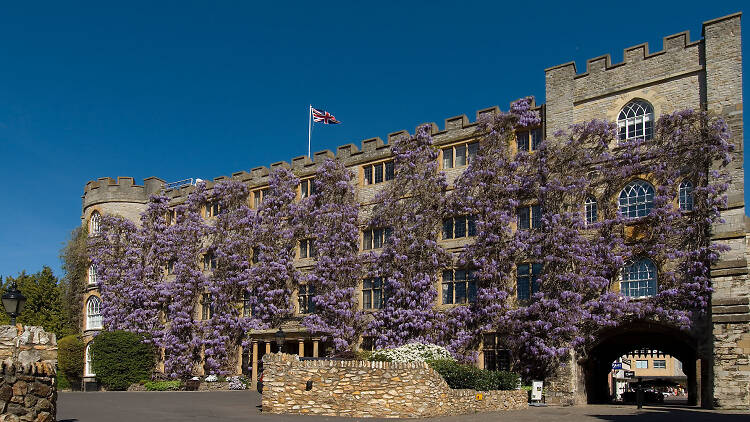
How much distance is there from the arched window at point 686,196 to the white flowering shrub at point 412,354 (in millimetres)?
10931

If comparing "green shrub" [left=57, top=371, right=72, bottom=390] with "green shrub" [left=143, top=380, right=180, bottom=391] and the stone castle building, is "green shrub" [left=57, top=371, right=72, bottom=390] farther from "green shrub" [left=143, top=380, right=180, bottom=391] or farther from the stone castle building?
the stone castle building

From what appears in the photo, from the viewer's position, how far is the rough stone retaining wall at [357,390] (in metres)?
21.1

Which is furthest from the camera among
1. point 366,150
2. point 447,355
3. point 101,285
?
point 101,285

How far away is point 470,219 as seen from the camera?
33438 millimetres

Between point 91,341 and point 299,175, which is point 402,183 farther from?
point 91,341

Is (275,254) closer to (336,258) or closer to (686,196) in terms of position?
(336,258)

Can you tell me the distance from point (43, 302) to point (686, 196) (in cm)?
4245

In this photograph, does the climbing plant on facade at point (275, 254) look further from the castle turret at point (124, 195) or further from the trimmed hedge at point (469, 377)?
the trimmed hedge at point (469, 377)

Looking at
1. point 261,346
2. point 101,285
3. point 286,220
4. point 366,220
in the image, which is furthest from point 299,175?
point 101,285

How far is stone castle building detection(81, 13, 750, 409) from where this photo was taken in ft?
83.0

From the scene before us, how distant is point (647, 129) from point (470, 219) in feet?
28.8

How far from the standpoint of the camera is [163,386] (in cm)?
3997

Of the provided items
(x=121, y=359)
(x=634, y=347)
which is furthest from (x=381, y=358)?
(x=121, y=359)

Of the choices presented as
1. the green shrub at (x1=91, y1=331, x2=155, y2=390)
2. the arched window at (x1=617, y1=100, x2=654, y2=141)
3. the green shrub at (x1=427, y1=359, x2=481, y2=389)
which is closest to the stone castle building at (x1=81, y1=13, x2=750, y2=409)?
the arched window at (x1=617, y1=100, x2=654, y2=141)
